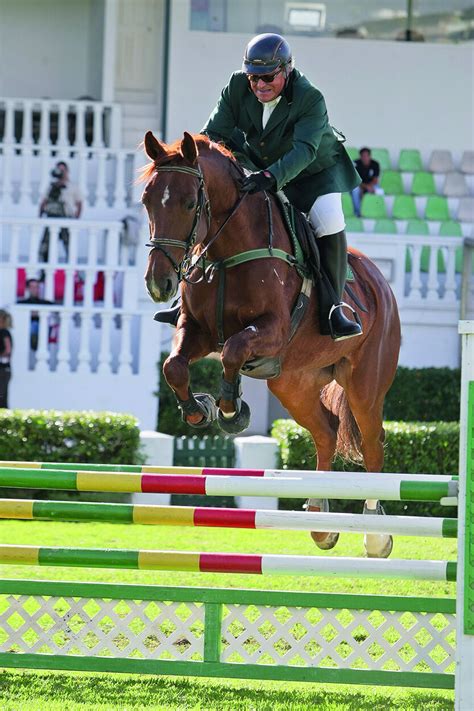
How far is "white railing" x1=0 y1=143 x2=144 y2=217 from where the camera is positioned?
16.0 meters

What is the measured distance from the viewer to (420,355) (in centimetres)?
1516

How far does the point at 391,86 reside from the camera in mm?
18500

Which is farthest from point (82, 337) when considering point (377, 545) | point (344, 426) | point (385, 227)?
point (377, 545)

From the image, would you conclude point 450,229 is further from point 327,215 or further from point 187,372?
point 187,372

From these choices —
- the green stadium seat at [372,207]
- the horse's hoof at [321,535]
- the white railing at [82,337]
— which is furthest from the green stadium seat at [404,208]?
the horse's hoof at [321,535]

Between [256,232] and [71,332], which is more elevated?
[256,232]

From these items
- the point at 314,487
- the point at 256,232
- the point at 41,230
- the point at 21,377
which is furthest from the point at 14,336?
the point at 314,487

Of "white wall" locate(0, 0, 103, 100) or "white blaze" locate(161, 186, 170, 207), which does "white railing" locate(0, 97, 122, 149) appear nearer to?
"white wall" locate(0, 0, 103, 100)

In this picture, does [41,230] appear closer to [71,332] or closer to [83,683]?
[71,332]

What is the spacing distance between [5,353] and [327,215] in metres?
7.23

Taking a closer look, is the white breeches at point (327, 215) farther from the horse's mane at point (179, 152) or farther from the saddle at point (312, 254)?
the horse's mane at point (179, 152)

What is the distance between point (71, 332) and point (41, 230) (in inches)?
50.9

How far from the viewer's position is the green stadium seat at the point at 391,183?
17.3 meters

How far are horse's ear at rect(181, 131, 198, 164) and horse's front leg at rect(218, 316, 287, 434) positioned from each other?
80 centimetres
